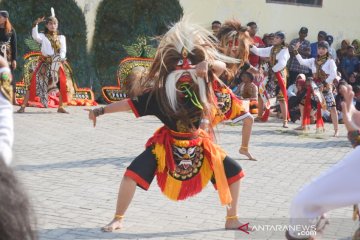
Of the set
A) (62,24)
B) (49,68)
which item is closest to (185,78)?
(49,68)

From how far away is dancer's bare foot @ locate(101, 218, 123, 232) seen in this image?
19.1ft

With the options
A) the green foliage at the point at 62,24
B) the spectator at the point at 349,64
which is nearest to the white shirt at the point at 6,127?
the green foliage at the point at 62,24

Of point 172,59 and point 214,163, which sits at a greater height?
point 172,59

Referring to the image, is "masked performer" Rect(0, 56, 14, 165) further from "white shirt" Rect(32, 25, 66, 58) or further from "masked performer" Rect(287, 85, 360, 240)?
"white shirt" Rect(32, 25, 66, 58)

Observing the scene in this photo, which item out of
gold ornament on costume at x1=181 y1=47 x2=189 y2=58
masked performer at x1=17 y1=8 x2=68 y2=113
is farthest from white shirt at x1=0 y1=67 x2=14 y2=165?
masked performer at x1=17 y1=8 x2=68 y2=113

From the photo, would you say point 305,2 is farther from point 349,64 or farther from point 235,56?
point 235,56

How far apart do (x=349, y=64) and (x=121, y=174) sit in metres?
9.81

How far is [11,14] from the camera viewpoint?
→ 1469 cm

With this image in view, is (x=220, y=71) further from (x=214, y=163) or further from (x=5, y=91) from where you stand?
(x=5, y=91)

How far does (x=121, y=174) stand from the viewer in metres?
8.07

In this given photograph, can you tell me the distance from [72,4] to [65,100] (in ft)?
9.13

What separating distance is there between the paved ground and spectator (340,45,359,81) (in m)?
4.13

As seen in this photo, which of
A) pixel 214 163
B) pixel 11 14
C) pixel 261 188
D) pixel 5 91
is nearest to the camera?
pixel 5 91

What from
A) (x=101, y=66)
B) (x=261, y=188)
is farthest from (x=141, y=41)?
(x=261, y=188)
